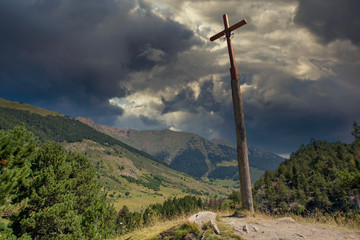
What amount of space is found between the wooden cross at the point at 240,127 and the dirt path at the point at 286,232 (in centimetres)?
256

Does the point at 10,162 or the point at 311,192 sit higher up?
the point at 10,162

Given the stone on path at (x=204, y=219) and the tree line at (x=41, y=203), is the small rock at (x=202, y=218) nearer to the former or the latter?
the stone on path at (x=204, y=219)

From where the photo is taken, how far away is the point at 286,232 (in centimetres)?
968

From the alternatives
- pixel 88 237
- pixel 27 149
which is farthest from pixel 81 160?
pixel 88 237

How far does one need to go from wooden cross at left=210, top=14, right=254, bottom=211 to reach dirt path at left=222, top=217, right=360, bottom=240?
2557mm

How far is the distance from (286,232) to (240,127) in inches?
285

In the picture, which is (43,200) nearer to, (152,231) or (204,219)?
(152,231)

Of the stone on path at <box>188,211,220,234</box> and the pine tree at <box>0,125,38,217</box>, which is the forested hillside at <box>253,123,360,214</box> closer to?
the stone on path at <box>188,211,220,234</box>

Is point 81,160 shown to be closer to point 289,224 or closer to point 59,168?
point 59,168

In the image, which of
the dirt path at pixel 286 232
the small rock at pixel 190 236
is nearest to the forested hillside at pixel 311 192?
the dirt path at pixel 286 232

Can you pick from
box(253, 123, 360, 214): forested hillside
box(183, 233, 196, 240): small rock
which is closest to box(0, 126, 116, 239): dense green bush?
box(183, 233, 196, 240): small rock

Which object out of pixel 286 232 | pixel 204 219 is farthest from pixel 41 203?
pixel 286 232

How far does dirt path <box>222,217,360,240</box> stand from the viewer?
903cm

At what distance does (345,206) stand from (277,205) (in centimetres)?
3208
